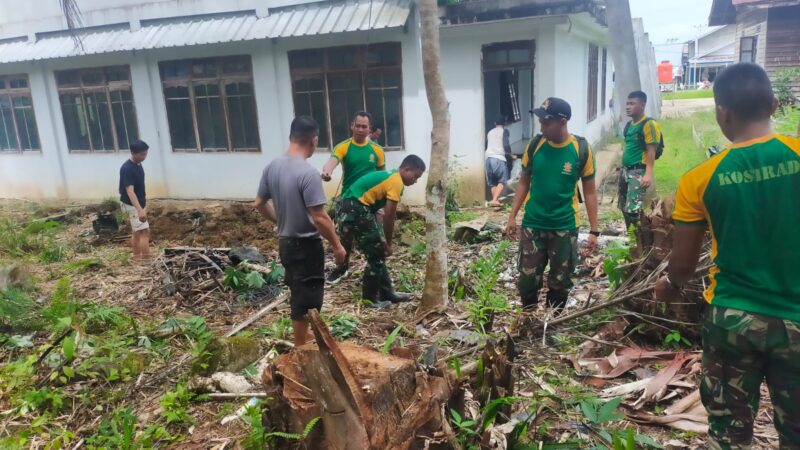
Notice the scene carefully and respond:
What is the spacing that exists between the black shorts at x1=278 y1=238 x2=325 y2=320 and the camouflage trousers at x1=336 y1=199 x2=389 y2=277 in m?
1.14

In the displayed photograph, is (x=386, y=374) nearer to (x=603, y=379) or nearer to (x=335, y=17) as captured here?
(x=603, y=379)

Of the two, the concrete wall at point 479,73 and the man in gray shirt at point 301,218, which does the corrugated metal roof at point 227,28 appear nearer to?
the concrete wall at point 479,73

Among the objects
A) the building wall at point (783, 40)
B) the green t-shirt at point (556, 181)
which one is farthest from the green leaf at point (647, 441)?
the building wall at point (783, 40)

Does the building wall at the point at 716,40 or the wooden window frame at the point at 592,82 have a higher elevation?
the building wall at the point at 716,40

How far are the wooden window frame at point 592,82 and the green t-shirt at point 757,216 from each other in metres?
12.1

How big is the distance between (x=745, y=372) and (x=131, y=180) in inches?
273

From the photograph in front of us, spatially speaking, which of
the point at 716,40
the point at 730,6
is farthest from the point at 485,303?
the point at 716,40

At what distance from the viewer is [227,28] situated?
10500 mm

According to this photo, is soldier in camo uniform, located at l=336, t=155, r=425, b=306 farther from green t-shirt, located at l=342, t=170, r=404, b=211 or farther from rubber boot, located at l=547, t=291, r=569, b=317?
rubber boot, located at l=547, t=291, r=569, b=317

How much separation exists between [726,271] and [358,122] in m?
4.49

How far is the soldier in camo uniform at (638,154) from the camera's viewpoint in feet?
21.2

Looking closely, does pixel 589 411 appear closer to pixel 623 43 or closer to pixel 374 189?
pixel 374 189

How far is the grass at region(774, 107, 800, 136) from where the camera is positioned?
10241mm

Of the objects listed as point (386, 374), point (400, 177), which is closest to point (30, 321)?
point (400, 177)
